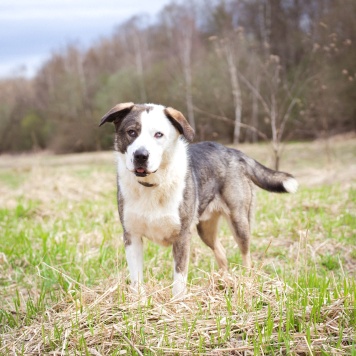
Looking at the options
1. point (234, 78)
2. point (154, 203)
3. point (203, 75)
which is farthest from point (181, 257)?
point (203, 75)

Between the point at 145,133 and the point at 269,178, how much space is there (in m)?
1.75

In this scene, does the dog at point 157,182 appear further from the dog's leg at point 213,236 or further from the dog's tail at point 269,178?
the dog's tail at point 269,178

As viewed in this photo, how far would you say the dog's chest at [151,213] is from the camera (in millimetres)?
3580

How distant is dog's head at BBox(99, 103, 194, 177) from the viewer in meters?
3.27

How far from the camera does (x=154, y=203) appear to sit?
3609 millimetres

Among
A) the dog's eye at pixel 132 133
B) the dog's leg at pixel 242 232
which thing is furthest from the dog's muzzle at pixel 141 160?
the dog's leg at pixel 242 232

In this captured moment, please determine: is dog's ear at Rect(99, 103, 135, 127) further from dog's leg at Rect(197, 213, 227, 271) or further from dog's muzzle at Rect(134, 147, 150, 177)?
dog's leg at Rect(197, 213, 227, 271)

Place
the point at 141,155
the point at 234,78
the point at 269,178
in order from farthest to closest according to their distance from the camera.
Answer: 1. the point at 234,78
2. the point at 269,178
3. the point at 141,155

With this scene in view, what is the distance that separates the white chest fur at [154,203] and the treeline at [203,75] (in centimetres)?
852

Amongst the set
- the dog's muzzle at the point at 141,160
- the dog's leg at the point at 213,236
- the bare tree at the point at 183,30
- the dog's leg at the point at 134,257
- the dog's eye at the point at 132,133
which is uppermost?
the bare tree at the point at 183,30

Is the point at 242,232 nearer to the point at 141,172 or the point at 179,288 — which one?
the point at 179,288

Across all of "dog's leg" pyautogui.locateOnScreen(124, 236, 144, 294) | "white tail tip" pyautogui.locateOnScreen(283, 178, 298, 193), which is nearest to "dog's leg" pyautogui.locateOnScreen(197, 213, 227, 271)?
"white tail tip" pyautogui.locateOnScreen(283, 178, 298, 193)

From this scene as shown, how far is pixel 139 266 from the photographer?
11.9 feet

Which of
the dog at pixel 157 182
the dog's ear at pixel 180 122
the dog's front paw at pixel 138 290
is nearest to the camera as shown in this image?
the dog's front paw at pixel 138 290
